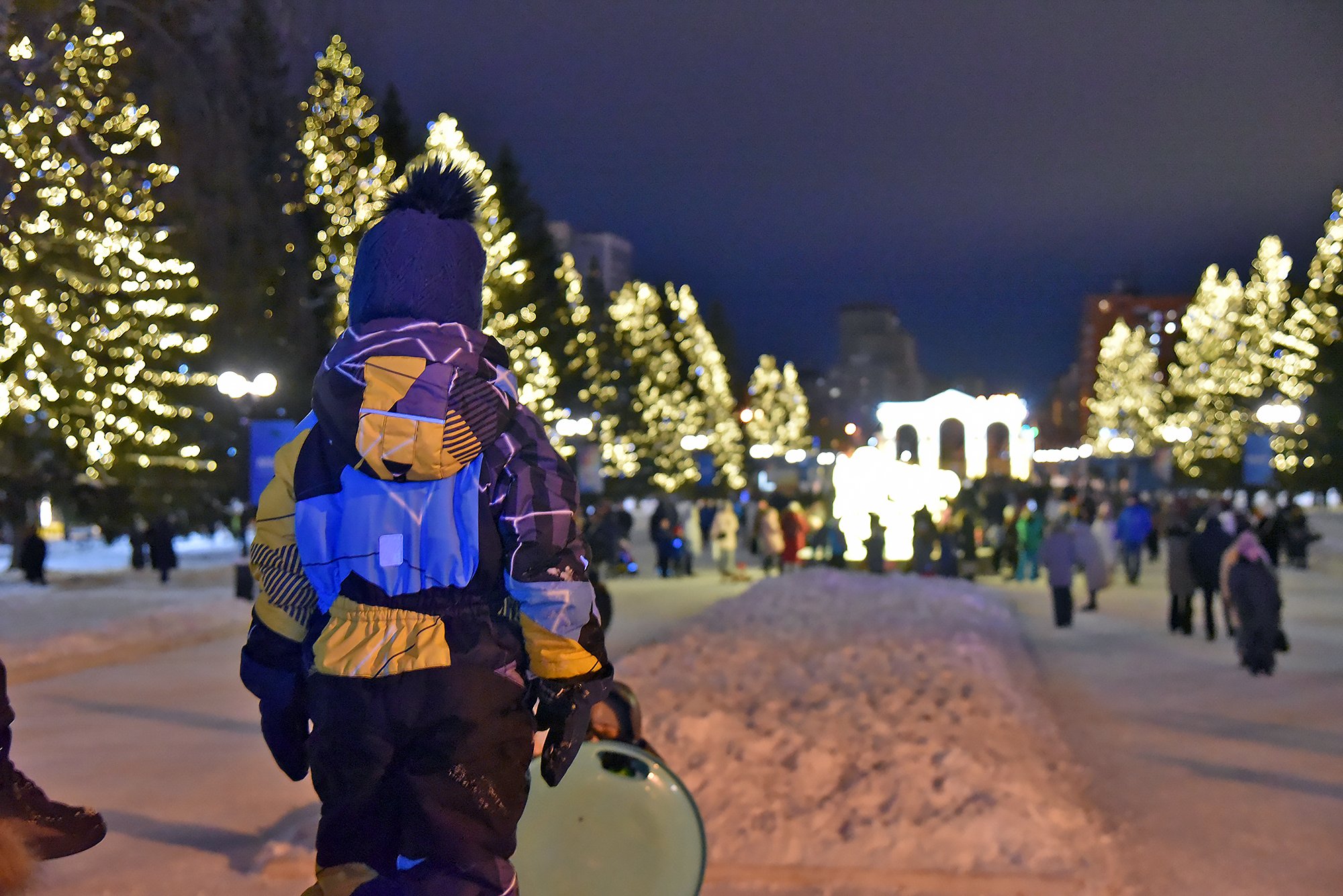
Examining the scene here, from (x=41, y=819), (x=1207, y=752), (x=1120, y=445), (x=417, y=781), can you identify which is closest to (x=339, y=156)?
(x=1207, y=752)

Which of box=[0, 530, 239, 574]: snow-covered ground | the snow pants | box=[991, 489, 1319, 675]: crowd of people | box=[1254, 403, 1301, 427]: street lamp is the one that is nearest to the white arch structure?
box=[1254, 403, 1301, 427]: street lamp

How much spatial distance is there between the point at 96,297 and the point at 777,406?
72.5 m

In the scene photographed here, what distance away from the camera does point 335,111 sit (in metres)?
36.2

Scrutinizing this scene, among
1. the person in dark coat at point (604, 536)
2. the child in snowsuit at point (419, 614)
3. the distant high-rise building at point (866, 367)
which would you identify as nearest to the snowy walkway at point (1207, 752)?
the child in snowsuit at point (419, 614)

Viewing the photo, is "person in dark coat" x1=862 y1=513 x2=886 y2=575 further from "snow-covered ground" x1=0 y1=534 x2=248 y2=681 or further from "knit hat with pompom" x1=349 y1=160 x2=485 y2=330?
"knit hat with pompom" x1=349 y1=160 x2=485 y2=330

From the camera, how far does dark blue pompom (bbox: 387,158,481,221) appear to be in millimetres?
3445

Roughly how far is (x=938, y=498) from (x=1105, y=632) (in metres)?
11.7

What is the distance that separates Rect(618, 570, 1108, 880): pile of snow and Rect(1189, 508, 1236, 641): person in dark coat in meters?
3.79

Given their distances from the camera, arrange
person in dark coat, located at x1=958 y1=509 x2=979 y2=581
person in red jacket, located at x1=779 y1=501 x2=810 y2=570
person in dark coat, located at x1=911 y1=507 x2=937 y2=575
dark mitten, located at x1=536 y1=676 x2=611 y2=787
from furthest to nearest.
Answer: person in red jacket, located at x1=779 y1=501 x2=810 y2=570 → person in dark coat, located at x1=958 y1=509 x2=979 y2=581 → person in dark coat, located at x1=911 y1=507 x2=937 y2=575 → dark mitten, located at x1=536 y1=676 x2=611 y2=787

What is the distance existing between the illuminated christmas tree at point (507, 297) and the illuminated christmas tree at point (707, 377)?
32.5 m

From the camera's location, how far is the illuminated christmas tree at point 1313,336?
2008 inches

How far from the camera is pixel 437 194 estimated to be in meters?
3.45

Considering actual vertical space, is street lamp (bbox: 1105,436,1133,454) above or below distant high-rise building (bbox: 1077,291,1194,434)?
below

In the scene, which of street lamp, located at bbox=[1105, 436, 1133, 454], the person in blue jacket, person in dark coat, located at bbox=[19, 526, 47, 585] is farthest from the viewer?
street lamp, located at bbox=[1105, 436, 1133, 454]
